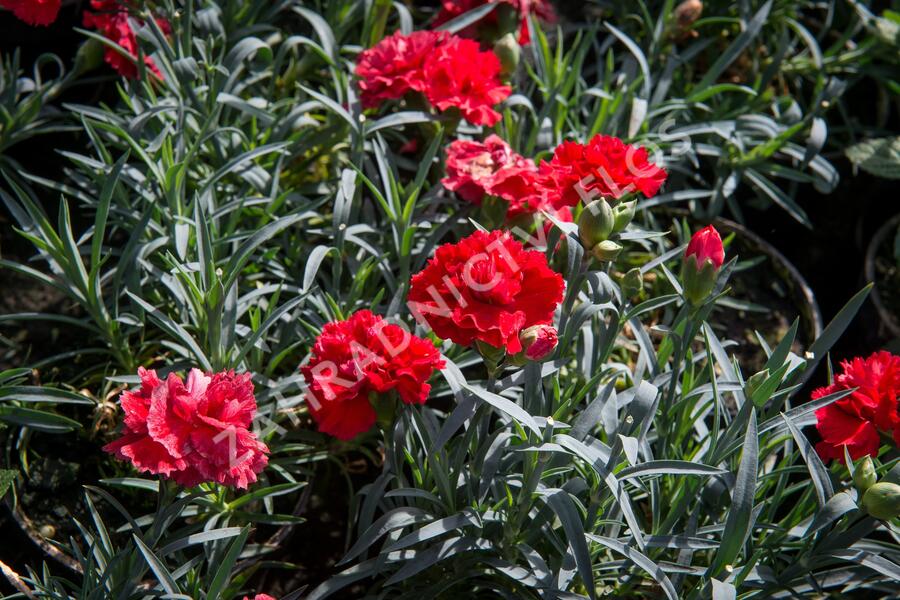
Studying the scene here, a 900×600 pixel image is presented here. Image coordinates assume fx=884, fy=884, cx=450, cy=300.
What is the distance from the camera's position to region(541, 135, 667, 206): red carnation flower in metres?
1.04

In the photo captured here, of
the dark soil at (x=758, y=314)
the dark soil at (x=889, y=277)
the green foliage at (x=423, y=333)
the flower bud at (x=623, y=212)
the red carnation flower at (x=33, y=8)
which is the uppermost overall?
the red carnation flower at (x=33, y=8)

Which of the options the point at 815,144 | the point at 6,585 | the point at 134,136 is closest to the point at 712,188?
the point at 815,144

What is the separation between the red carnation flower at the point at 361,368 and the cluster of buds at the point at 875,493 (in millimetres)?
464

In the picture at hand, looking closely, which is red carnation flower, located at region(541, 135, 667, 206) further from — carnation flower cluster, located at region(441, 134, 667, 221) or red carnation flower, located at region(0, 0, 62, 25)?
red carnation flower, located at region(0, 0, 62, 25)

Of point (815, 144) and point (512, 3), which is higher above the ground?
point (512, 3)

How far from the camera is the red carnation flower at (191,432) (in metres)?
0.88

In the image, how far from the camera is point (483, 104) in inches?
52.7

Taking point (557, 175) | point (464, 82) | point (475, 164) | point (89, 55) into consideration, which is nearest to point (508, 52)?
point (464, 82)

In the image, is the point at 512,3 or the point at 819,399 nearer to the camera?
the point at 819,399

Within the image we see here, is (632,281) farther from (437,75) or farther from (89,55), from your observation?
(89,55)

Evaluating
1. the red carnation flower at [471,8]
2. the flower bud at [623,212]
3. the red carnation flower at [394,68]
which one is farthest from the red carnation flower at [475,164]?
the red carnation flower at [471,8]

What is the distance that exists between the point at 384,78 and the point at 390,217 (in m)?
0.22

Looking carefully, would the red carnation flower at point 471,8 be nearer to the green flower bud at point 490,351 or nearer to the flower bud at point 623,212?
the flower bud at point 623,212

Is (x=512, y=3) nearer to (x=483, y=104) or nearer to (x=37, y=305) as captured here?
(x=483, y=104)
